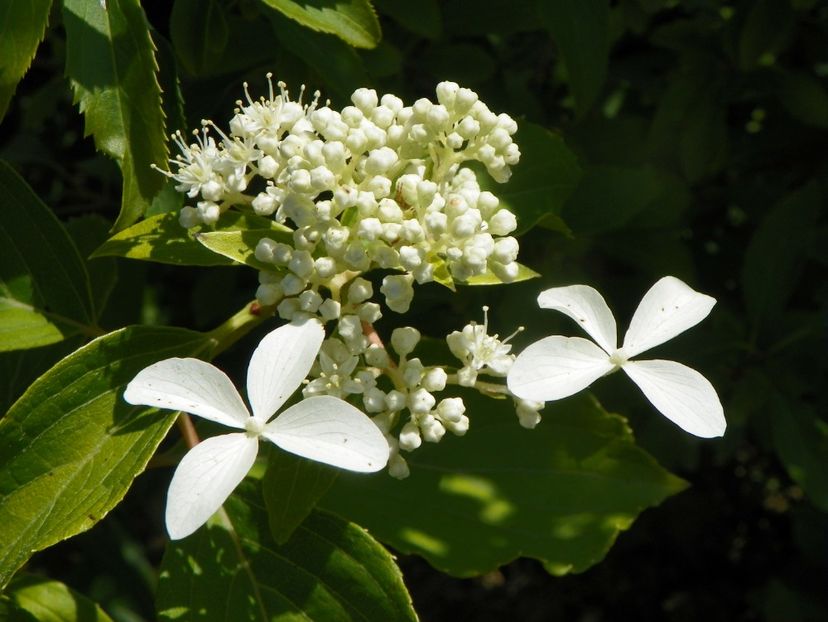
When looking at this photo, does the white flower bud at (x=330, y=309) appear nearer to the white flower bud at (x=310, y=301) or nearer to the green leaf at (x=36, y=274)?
the white flower bud at (x=310, y=301)

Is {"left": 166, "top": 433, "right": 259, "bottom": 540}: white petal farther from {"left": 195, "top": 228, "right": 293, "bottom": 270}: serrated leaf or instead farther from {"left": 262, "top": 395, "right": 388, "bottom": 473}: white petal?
{"left": 195, "top": 228, "right": 293, "bottom": 270}: serrated leaf

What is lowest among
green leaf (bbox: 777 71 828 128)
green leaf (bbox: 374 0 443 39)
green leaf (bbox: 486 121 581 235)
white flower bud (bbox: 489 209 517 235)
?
green leaf (bbox: 777 71 828 128)

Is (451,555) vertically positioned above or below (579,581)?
above

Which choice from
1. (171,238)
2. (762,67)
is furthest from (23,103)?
(762,67)

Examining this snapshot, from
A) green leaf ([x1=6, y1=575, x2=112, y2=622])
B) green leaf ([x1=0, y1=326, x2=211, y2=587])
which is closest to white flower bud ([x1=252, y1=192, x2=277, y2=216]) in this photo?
green leaf ([x1=0, y1=326, x2=211, y2=587])

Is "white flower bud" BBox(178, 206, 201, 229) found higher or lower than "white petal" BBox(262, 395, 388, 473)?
higher

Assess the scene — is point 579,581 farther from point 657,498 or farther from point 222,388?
point 222,388
